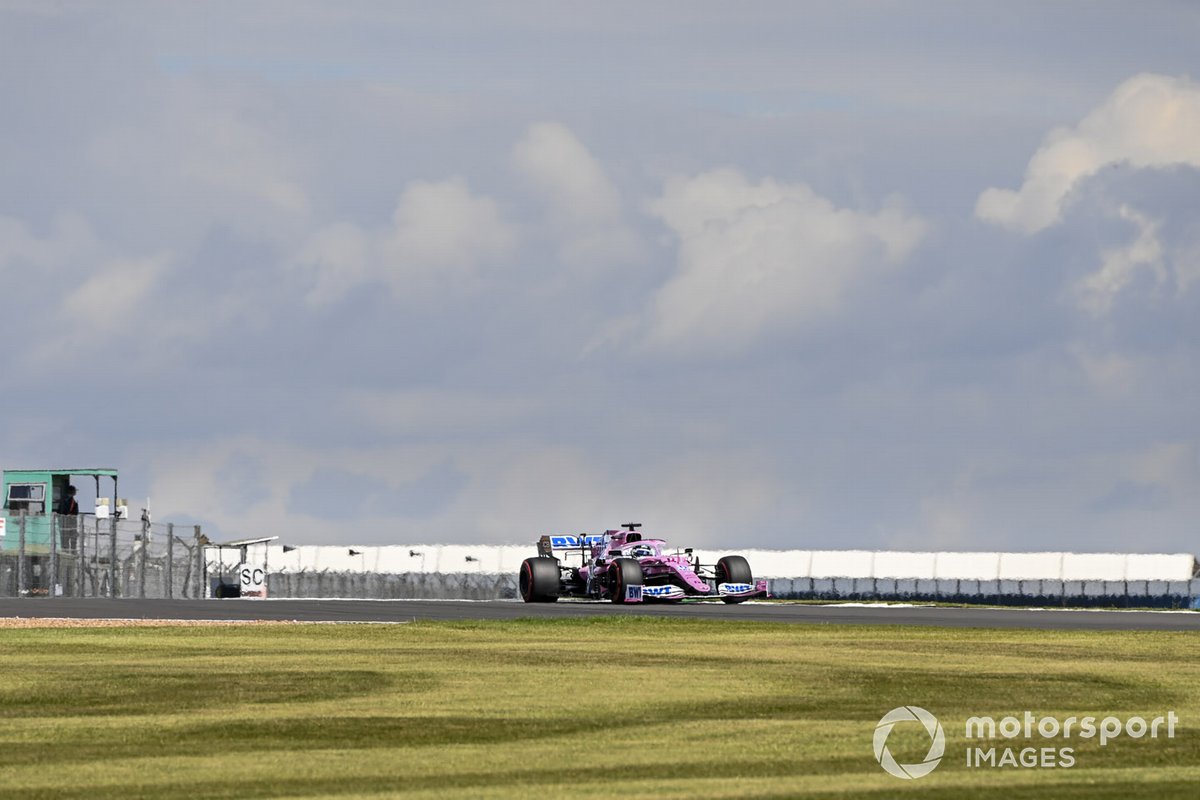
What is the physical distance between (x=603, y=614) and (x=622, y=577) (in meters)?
7.14

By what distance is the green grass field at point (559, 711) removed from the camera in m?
12.6

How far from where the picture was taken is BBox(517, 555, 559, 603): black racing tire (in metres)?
49.8

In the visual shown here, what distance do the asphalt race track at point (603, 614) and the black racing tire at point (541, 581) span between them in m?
1.75

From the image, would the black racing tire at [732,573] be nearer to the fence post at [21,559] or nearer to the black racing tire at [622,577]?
the black racing tire at [622,577]

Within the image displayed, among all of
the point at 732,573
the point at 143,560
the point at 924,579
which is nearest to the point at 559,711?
the point at 732,573

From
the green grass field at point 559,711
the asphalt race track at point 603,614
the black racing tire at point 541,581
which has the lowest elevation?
the green grass field at point 559,711

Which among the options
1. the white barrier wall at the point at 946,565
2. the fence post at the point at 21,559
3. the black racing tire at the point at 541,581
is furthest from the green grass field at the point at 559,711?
A: the white barrier wall at the point at 946,565

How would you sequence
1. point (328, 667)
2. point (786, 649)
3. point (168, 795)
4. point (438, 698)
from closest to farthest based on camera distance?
point (168, 795), point (438, 698), point (328, 667), point (786, 649)

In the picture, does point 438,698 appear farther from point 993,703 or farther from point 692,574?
point 692,574

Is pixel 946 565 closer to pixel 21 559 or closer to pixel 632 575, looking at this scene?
pixel 632 575

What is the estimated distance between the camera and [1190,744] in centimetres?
1459

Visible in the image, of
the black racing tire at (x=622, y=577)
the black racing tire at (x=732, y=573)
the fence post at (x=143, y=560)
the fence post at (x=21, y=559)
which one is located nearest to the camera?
the black racing tire at (x=622, y=577)

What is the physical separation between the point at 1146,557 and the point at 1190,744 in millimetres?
73800

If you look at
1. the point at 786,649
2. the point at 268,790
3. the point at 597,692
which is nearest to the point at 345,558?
the point at 786,649
